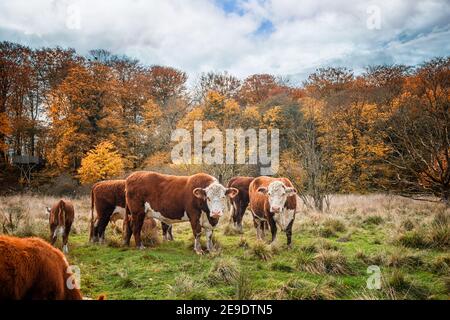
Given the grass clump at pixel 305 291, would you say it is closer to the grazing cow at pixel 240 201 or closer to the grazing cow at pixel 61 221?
the grazing cow at pixel 61 221

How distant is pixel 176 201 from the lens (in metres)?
8.86

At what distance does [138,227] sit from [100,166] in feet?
54.4

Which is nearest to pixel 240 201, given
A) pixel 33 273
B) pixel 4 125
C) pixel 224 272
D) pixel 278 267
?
pixel 278 267

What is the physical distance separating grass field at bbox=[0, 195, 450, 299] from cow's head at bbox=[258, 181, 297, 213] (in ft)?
3.02

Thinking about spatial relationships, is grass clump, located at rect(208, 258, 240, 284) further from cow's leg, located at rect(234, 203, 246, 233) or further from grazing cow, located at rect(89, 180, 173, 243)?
cow's leg, located at rect(234, 203, 246, 233)

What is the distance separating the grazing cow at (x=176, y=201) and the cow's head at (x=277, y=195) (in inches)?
34.6

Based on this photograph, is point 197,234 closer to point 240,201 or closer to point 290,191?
point 290,191

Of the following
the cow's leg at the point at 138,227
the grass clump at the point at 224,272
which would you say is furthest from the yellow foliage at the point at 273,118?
the grass clump at the point at 224,272

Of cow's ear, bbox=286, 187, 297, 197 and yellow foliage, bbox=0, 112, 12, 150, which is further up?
yellow foliage, bbox=0, 112, 12, 150

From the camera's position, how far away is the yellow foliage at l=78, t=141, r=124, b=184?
2416 centimetres

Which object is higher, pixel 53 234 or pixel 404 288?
pixel 53 234

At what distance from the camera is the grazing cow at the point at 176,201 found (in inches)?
329

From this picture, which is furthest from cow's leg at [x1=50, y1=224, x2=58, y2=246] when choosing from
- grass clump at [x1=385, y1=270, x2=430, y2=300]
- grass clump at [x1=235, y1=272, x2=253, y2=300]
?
grass clump at [x1=385, y1=270, x2=430, y2=300]

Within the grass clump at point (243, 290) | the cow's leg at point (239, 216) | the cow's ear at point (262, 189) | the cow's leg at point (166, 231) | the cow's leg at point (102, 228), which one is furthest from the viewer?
the cow's leg at point (239, 216)
